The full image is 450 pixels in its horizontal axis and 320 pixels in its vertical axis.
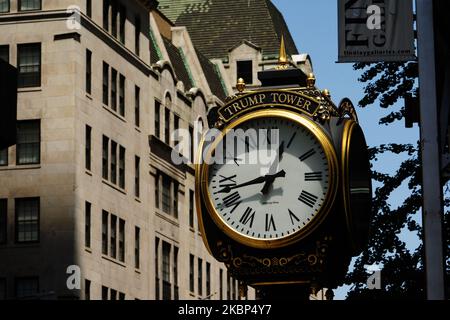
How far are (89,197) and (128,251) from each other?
17.9 ft

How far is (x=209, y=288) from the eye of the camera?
79625 mm

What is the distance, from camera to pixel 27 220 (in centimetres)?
6025

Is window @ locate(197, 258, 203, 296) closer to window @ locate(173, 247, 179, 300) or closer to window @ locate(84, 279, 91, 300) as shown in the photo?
window @ locate(173, 247, 179, 300)

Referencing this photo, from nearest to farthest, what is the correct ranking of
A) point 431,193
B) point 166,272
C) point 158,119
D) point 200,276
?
point 431,193 < point 166,272 < point 158,119 < point 200,276

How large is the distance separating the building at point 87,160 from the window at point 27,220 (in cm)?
5

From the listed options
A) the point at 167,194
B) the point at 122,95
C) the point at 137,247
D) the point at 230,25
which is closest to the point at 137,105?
the point at 122,95

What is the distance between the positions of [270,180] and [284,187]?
10 centimetres

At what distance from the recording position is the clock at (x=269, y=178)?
30.0 feet

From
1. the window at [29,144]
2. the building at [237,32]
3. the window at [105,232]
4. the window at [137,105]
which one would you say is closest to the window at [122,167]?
the window at [137,105]

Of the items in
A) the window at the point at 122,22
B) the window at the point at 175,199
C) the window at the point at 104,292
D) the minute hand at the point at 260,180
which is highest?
the window at the point at 122,22

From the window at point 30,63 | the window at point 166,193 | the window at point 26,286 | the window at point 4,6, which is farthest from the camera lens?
the window at point 166,193

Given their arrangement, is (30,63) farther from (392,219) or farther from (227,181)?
(227,181)

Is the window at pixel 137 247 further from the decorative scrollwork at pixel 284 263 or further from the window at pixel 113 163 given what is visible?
the decorative scrollwork at pixel 284 263

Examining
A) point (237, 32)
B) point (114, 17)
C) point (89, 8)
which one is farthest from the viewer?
point (237, 32)
